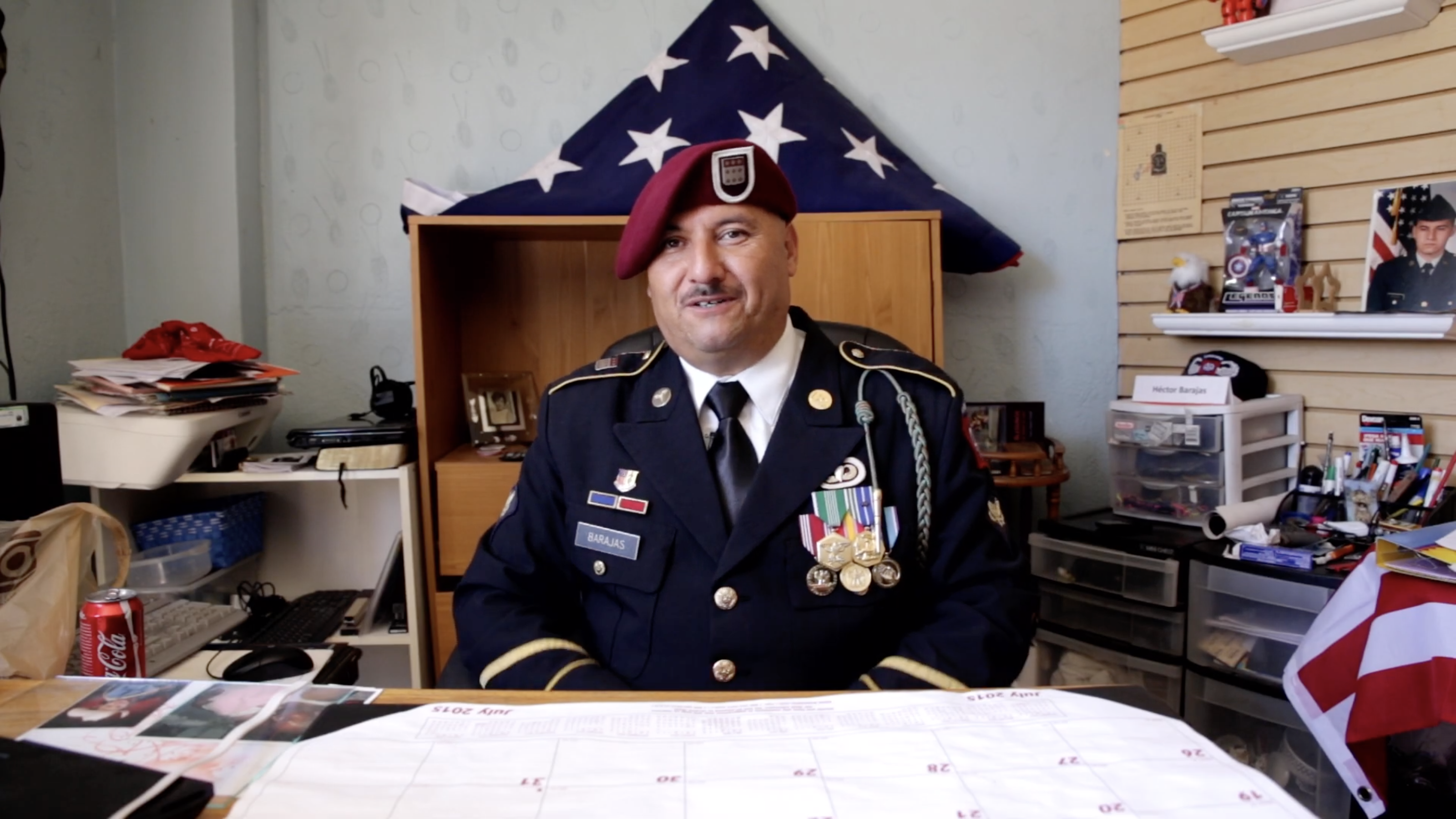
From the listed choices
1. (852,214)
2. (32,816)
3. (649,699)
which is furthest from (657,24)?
(32,816)

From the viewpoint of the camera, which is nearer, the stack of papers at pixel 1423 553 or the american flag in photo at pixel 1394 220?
the stack of papers at pixel 1423 553

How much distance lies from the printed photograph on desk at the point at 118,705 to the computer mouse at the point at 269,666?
0.36 metres

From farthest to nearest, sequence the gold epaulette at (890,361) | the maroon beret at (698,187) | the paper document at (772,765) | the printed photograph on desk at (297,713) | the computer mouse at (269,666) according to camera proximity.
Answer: the gold epaulette at (890,361) → the maroon beret at (698,187) → the computer mouse at (269,666) → the printed photograph on desk at (297,713) → the paper document at (772,765)

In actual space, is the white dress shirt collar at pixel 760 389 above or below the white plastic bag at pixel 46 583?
above

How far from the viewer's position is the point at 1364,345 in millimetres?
2092

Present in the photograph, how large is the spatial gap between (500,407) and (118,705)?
5.33 feet

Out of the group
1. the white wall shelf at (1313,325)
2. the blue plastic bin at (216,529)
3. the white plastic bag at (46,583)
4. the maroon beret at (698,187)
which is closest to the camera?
the white plastic bag at (46,583)

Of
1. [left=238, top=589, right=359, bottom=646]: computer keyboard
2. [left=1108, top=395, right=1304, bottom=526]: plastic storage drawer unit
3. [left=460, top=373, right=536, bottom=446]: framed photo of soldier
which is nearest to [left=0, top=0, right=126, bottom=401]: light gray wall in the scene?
[left=238, top=589, right=359, bottom=646]: computer keyboard

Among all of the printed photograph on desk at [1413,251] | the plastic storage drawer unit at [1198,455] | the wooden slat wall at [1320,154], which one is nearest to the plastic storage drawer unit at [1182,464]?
the plastic storage drawer unit at [1198,455]

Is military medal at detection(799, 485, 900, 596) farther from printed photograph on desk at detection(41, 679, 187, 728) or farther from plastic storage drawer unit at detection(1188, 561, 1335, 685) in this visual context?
plastic storage drawer unit at detection(1188, 561, 1335, 685)

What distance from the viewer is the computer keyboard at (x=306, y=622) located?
76.0 inches

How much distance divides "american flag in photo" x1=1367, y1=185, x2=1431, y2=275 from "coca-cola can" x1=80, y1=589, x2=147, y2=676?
2.46 meters

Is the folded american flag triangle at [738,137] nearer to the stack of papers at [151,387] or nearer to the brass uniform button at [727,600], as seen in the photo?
the stack of papers at [151,387]

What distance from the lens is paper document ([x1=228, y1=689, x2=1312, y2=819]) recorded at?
0.61 metres
